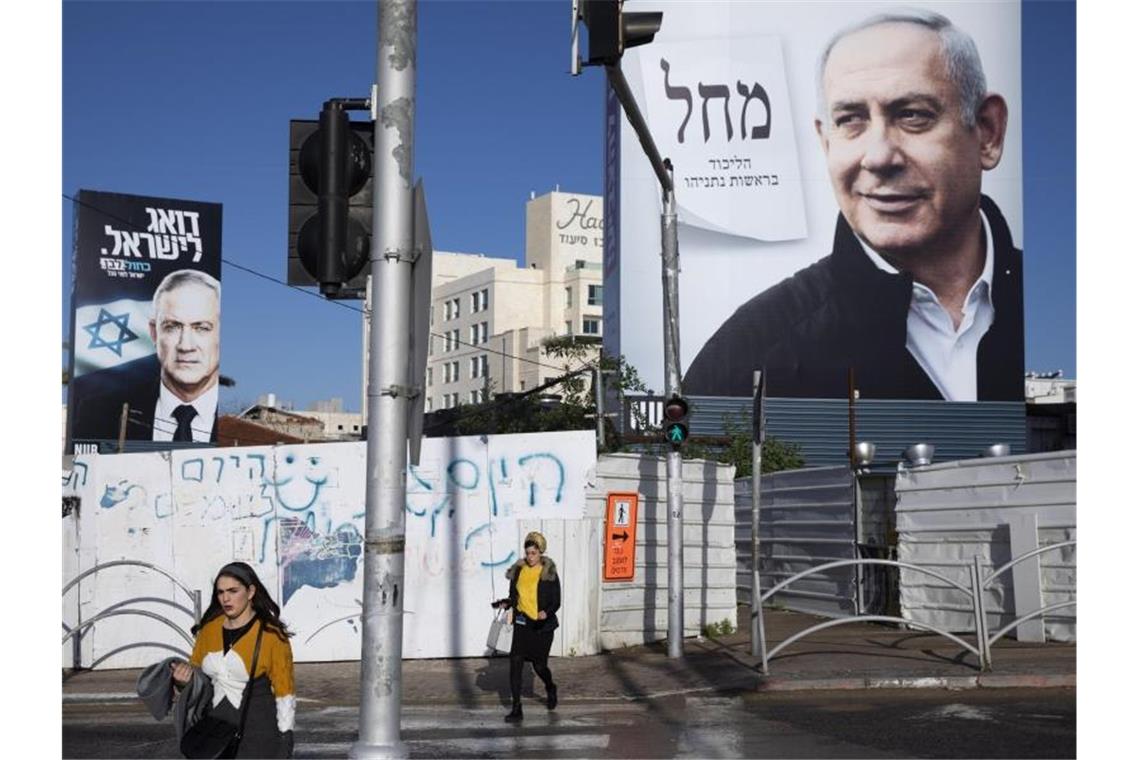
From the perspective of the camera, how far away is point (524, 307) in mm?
124562

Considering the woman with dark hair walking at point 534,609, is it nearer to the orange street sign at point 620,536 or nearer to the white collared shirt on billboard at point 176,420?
the orange street sign at point 620,536

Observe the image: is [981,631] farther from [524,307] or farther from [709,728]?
[524,307]

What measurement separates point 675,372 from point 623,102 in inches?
209

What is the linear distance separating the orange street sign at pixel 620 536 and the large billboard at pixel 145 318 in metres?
47.9

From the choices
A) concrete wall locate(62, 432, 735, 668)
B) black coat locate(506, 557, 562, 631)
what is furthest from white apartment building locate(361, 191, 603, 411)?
black coat locate(506, 557, 562, 631)

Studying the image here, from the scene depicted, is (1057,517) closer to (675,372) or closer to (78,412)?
(675,372)

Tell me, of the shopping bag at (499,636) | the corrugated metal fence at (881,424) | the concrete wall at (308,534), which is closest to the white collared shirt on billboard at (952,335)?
the corrugated metal fence at (881,424)

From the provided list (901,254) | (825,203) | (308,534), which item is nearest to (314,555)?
(308,534)

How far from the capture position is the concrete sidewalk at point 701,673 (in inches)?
518

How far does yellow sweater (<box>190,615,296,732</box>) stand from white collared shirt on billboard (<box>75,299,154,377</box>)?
58.5 meters

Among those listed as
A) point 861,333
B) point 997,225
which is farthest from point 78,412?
point 997,225

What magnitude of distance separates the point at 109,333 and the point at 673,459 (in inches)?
2010

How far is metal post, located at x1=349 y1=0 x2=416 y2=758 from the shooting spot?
6648mm

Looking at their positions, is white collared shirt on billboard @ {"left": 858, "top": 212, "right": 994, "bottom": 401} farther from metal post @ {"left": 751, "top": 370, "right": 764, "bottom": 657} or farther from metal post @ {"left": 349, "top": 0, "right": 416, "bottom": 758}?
metal post @ {"left": 349, "top": 0, "right": 416, "bottom": 758}
